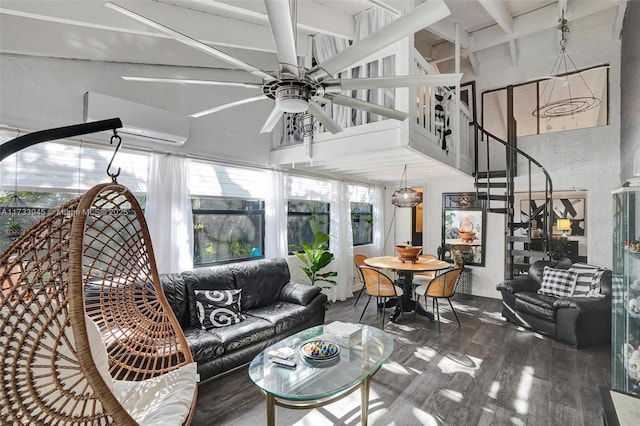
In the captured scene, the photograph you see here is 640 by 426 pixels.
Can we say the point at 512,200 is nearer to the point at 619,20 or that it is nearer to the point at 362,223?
the point at 619,20

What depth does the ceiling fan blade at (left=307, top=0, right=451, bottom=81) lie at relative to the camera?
1.28m

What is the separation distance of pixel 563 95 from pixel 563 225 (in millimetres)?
2209

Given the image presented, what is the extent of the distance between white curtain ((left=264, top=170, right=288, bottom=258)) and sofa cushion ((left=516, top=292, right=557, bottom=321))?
10.7 ft

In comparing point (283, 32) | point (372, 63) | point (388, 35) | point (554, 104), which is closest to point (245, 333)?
point (283, 32)

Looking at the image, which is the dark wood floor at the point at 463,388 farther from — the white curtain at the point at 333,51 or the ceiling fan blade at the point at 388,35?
the white curtain at the point at 333,51

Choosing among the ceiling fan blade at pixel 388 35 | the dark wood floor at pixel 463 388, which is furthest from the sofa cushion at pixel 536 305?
the ceiling fan blade at pixel 388 35

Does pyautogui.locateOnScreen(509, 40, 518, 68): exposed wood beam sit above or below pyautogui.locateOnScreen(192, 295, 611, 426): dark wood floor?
above

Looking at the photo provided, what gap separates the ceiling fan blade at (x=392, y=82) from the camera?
1658 millimetres

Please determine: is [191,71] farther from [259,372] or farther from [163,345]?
[259,372]

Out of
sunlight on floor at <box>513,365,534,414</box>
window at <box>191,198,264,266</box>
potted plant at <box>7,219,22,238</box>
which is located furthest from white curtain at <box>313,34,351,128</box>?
potted plant at <box>7,219,22,238</box>

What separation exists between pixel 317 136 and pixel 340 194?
1920 mm

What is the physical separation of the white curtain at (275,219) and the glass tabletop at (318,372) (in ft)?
6.70

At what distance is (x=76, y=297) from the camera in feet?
3.30

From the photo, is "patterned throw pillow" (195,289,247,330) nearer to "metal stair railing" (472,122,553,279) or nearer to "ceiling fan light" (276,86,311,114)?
"ceiling fan light" (276,86,311,114)
